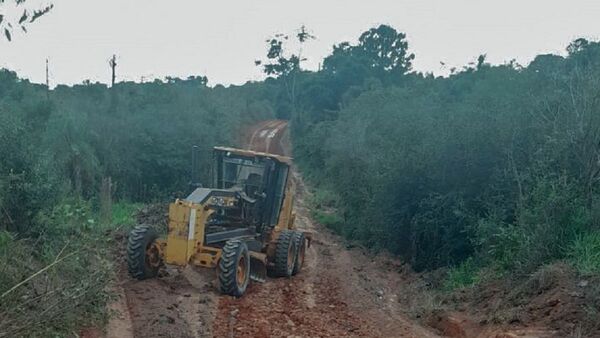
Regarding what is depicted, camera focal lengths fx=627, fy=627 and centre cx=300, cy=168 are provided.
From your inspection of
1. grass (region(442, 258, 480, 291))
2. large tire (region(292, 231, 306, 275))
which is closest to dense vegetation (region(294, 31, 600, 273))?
grass (region(442, 258, 480, 291))

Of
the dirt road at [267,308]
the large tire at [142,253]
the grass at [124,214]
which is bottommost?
the grass at [124,214]

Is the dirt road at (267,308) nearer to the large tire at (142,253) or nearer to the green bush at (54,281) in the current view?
the large tire at (142,253)

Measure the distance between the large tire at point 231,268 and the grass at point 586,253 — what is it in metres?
5.46

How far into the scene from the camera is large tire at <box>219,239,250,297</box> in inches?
414

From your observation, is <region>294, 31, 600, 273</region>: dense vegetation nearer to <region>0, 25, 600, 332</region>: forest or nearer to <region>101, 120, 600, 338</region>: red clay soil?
<region>0, 25, 600, 332</region>: forest

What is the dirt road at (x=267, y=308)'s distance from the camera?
8977 millimetres

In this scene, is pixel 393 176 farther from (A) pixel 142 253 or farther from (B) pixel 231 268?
(A) pixel 142 253

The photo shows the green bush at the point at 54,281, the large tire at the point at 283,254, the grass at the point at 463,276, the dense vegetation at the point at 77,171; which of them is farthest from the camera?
the large tire at the point at 283,254

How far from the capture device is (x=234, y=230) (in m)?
12.0

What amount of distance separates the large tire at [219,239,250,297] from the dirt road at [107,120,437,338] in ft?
0.57

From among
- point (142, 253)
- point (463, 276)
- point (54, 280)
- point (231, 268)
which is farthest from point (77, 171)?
point (54, 280)

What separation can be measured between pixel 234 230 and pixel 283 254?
1365 mm

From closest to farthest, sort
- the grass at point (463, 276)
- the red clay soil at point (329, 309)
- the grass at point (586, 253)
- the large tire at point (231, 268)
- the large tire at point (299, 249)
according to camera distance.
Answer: the red clay soil at point (329, 309) → the grass at point (586, 253) → the large tire at point (231, 268) → the grass at point (463, 276) → the large tire at point (299, 249)

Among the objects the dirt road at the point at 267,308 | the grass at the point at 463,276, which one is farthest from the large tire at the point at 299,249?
the grass at the point at 463,276
